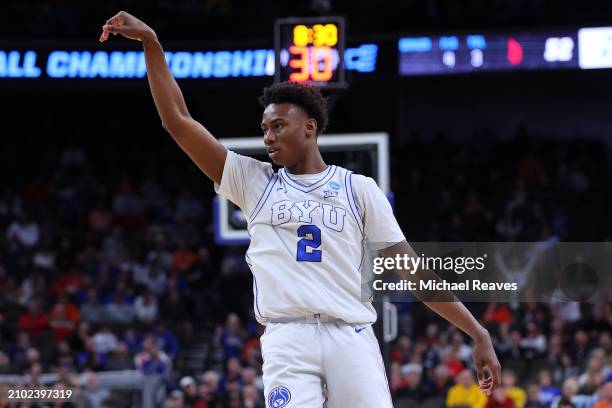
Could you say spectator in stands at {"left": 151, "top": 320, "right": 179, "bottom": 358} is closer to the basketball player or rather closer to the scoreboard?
the scoreboard

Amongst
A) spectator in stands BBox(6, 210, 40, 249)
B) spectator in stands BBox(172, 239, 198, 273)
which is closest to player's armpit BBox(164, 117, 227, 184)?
spectator in stands BBox(172, 239, 198, 273)

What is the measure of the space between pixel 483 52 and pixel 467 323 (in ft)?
42.8

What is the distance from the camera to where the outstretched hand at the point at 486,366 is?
4.46 metres

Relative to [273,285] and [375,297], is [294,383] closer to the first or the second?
[273,285]

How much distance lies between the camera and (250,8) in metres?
19.7

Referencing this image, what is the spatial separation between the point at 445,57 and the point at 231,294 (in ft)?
17.2

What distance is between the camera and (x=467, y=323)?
15.0ft

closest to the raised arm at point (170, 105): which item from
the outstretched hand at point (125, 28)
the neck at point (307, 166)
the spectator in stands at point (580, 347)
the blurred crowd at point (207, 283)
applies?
the outstretched hand at point (125, 28)

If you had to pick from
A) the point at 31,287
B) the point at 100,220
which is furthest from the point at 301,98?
the point at 100,220

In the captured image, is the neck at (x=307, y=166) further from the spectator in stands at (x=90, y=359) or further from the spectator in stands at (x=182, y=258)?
the spectator in stands at (x=182, y=258)

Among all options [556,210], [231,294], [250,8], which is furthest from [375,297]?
[250,8]

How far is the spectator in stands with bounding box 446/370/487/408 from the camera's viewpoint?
12.0m

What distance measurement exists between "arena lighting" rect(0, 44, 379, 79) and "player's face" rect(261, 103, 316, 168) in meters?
12.8

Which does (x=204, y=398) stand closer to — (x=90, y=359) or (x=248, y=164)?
(x=90, y=359)
